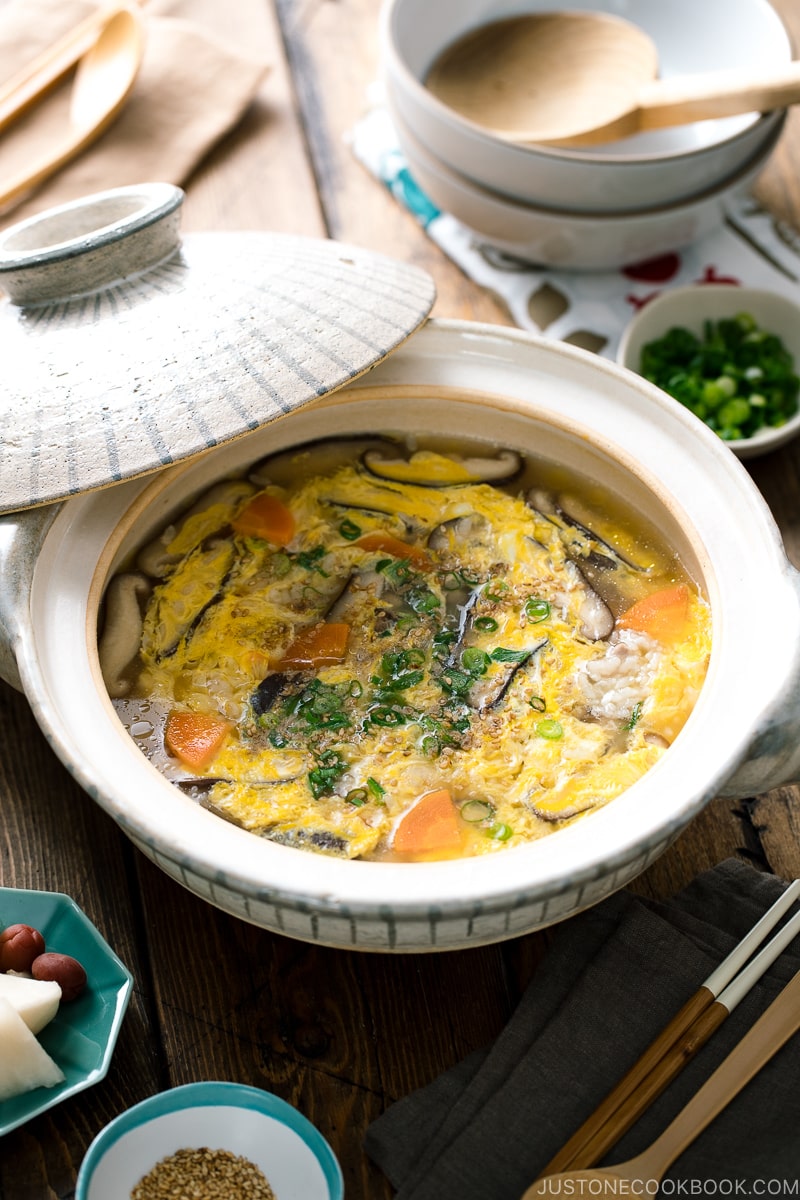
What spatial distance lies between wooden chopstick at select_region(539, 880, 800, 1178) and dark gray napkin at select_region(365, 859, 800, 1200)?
2 centimetres

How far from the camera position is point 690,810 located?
5.89ft

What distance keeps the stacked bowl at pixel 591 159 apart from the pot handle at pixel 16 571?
62.1 inches

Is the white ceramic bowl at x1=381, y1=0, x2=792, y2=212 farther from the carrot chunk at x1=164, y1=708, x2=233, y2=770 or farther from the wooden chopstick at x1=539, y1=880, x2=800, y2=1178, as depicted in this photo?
the wooden chopstick at x1=539, y1=880, x2=800, y2=1178

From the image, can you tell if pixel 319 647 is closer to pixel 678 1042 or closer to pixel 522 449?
pixel 522 449

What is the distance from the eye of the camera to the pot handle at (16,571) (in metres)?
2.04

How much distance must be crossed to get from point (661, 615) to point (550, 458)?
455 millimetres

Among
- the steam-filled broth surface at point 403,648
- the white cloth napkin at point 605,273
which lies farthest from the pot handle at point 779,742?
the white cloth napkin at point 605,273

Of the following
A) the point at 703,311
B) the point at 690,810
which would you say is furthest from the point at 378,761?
the point at 703,311

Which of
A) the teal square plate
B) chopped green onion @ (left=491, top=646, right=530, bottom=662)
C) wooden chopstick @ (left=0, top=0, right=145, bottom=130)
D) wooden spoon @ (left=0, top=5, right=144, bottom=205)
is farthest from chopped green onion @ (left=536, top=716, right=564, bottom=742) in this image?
wooden chopstick @ (left=0, top=0, right=145, bottom=130)

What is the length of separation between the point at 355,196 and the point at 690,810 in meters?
2.54

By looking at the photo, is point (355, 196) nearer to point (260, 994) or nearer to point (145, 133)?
point (145, 133)

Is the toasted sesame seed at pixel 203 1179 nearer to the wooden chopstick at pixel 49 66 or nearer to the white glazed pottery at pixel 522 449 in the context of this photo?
the white glazed pottery at pixel 522 449

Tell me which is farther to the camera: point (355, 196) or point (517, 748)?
point (355, 196)

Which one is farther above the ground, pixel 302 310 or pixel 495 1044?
pixel 302 310
